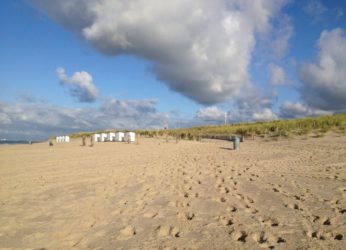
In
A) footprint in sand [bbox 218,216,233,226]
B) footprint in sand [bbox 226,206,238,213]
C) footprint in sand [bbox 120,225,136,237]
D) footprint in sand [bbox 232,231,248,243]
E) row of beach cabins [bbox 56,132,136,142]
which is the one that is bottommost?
footprint in sand [bbox 120,225,136,237]

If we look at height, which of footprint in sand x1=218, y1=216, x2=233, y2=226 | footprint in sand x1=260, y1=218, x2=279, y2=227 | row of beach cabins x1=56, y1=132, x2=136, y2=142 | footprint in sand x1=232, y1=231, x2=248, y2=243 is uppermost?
row of beach cabins x1=56, y1=132, x2=136, y2=142

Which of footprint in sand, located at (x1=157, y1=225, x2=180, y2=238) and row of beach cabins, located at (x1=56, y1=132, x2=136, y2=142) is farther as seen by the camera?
row of beach cabins, located at (x1=56, y1=132, x2=136, y2=142)

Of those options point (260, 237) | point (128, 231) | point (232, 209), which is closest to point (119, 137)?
point (232, 209)

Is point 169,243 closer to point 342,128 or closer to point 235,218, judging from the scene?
point 235,218

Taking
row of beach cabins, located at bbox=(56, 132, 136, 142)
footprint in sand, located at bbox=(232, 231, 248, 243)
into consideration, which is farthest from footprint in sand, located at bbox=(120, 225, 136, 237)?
row of beach cabins, located at bbox=(56, 132, 136, 142)

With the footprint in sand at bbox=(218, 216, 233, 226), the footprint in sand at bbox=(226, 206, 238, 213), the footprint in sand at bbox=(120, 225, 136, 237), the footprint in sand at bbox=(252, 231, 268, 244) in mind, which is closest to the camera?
the footprint in sand at bbox=(252, 231, 268, 244)

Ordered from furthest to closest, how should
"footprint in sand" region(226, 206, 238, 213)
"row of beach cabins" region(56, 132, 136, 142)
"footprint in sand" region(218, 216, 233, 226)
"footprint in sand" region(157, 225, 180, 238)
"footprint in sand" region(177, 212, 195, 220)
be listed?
"row of beach cabins" region(56, 132, 136, 142) < "footprint in sand" region(226, 206, 238, 213) < "footprint in sand" region(177, 212, 195, 220) < "footprint in sand" region(218, 216, 233, 226) < "footprint in sand" region(157, 225, 180, 238)

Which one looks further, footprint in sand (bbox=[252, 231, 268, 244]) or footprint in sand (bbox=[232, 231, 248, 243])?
footprint in sand (bbox=[232, 231, 248, 243])

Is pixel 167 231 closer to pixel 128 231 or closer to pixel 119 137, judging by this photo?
pixel 128 231

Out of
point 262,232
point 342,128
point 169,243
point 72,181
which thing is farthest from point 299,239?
point 342,128

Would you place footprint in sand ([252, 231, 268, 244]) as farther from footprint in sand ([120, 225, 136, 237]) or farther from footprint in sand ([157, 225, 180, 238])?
footprint in sand ([120, 225, 136, 237])

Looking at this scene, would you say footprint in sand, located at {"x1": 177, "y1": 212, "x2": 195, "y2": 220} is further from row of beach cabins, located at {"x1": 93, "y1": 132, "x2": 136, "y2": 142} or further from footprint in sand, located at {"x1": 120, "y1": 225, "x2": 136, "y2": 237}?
row of beach cabins, located at {"x1": 93, "y1": 132, "x2": 136, "y2": 142}

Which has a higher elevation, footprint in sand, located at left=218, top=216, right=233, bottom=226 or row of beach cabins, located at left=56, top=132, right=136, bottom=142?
row of beach cabins, located at left=56, top=132, right=136, bottom=142

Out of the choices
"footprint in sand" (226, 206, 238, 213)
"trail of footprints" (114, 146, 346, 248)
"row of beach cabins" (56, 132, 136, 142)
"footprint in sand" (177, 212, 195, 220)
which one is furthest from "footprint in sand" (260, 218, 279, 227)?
"row of beach cabins" (56, 132, 136, 142)
